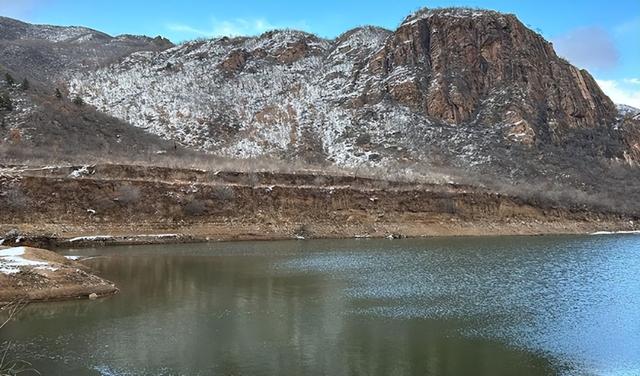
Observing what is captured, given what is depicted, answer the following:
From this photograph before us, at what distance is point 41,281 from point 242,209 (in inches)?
1411

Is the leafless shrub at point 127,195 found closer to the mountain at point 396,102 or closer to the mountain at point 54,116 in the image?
the mountain at point 54,116

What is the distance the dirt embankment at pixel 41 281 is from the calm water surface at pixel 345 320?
3.26 feet

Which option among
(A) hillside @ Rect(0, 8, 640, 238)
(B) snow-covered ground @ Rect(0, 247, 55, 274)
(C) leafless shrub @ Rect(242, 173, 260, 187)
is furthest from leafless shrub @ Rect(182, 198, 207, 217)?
(B) snow-covered ground @ Rect(0, 247, 55, 274)

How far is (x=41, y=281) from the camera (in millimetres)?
23766

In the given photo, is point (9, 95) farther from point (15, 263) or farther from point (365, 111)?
point (15, 263)

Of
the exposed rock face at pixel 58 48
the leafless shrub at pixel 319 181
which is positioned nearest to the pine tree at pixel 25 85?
the exposed rock face at pixel 58 48

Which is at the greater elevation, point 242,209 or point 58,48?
point 58,48

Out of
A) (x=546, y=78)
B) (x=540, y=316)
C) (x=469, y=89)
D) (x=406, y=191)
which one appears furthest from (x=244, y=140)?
(x=540, y=316)

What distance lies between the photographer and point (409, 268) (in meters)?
33.9

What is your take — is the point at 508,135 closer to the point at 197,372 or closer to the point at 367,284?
the point at 367,284

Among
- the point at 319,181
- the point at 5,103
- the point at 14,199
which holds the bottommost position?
the point at 14,199

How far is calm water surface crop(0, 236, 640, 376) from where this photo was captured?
15.1 m

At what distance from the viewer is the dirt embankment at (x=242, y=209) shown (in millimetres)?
51469

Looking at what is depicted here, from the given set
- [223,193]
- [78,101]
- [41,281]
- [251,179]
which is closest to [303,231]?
[223,193]
